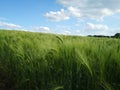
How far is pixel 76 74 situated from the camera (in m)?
2.73

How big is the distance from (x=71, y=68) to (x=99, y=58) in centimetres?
32

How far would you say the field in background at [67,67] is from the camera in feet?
8.37

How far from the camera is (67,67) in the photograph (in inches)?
111

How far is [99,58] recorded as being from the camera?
8.49 feet

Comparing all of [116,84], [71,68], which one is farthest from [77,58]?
[116,84]

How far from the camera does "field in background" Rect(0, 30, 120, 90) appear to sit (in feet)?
8.37

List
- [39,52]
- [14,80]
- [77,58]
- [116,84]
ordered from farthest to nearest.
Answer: [14,80]
[39,52]
[77,58]
[116,84]

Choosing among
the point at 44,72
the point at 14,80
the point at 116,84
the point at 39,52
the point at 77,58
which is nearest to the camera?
the point at 116,84

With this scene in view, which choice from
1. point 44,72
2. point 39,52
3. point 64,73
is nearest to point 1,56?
point 39,52

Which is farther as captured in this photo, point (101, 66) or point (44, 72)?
point (44, 72)

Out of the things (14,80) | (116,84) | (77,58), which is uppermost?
(77,58)

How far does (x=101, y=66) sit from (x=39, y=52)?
3.56 feet

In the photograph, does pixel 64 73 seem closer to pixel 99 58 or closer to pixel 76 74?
pixel 76 74

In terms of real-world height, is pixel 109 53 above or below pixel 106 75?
above
